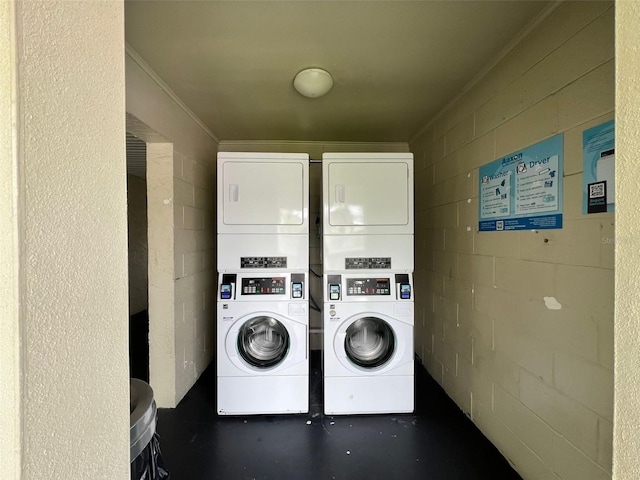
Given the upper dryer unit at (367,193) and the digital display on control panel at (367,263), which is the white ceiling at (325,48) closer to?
the upper dryer unit at (367,193)

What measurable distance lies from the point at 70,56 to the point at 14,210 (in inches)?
12.8

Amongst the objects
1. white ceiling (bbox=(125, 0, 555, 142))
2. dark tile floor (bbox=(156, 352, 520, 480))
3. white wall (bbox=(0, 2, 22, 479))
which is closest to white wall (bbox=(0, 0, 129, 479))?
white wall (bbox=(0, 2, 22, 479))

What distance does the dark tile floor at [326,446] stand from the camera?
1.76 m

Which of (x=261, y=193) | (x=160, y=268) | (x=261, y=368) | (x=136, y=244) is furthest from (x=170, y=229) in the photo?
(x=136, y=244)

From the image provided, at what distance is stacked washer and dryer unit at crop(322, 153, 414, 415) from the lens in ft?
7.43

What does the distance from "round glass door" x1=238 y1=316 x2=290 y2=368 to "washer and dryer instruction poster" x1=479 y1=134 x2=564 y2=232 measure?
164 cm

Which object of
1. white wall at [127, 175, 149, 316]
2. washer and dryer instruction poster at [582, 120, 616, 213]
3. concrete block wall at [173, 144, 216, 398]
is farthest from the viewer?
white wall at [127, 175, 149, 316]

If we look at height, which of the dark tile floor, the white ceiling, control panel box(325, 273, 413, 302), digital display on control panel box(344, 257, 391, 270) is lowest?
the dark tile floor

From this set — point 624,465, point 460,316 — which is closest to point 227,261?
point 460,316

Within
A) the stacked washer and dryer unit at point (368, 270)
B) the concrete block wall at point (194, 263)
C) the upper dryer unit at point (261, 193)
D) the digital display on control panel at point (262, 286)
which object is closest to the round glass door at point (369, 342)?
the stacked washer and dryer unit at point (368, 270)

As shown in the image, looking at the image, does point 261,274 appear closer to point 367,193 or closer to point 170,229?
point 170,229

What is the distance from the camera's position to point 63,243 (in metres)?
0.57

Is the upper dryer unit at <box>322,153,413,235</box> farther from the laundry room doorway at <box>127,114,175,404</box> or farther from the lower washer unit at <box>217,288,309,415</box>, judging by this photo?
the laundry room doorway at <box>127,114,175,404</box>

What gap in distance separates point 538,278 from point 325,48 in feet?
5.61
